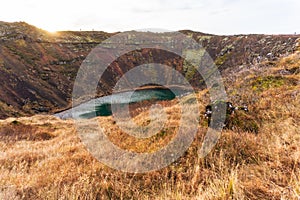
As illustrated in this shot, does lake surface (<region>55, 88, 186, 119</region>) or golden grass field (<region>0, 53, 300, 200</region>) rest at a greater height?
golden grass field (<region>0, 53, 300, 200</region>)

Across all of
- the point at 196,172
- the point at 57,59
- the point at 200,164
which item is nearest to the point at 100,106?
the point at 57,59

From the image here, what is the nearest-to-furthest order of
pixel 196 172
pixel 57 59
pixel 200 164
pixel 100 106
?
pixel 196 172 → pixel 200 164 → pixel 100 106 → pixel 57 59

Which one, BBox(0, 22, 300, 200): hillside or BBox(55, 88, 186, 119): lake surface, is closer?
BBox(0, 22, 300, 200): hillside

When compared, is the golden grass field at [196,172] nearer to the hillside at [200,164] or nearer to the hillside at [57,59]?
the hillside at [200,164]

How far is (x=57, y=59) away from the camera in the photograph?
8850 cm

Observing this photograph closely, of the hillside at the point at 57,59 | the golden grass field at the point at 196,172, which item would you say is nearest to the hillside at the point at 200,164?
the golden grass field at the point at 196,172

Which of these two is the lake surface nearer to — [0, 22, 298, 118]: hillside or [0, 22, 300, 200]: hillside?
[0, 22, 298, 118]: hillside

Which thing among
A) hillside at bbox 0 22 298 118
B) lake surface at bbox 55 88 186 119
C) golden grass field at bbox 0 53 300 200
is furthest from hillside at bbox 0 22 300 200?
hillside at bbox 0 22 298 118

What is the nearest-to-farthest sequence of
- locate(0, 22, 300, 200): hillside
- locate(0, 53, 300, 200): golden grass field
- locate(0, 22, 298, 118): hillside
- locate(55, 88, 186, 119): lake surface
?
locate(0, 53, 300, 200): golden grass field
locate(0, 22, 300, 200): hillside
locate(55, 88, 186, 119): lake surface
locate(0, 22, 298, 118): hillside

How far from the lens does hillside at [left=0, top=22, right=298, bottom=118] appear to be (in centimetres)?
6081

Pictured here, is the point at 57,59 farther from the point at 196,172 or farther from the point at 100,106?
the point at 196,172

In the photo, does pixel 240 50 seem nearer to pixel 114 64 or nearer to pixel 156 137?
pixel 114 64

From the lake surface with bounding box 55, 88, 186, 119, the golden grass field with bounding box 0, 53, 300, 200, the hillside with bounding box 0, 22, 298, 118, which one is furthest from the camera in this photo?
the hillside with bounding box 0, 22, 298, 118

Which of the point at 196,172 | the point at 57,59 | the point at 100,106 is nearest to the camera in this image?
the point at 196,172
